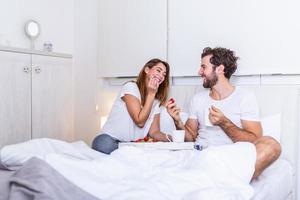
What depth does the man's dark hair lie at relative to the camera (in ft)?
7.27

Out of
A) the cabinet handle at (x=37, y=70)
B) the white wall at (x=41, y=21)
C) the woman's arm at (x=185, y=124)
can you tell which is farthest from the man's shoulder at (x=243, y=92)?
the white wall at (x=41, y=21)

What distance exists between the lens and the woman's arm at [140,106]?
230cm

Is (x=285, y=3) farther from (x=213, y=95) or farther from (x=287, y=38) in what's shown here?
(x=213, y=95)

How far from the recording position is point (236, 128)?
203 cm

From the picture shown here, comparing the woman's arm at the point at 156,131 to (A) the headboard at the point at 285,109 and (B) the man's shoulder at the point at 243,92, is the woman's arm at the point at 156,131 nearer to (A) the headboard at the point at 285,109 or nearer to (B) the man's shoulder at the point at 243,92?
(B) the man's shoulder at the point at 243,92

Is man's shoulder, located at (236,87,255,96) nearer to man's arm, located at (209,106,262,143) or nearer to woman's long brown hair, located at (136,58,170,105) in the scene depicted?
man's arm, located at (209,106,262,143)

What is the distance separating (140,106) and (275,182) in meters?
1.00

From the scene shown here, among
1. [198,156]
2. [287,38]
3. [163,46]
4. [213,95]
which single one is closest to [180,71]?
[163,46]

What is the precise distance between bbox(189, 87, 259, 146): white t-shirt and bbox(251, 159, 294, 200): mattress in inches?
12.6

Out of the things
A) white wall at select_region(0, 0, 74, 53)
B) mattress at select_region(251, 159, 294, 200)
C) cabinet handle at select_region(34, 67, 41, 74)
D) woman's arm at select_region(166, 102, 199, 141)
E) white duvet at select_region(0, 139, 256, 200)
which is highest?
white wall at select_region(0, 0, 74, 53)

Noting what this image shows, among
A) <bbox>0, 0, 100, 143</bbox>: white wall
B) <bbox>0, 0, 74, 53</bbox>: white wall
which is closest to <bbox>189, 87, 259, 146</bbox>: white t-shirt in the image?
<bbox>0, 0, 100, 143</bbox>: white wall

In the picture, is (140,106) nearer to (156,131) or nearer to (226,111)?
(156,131)

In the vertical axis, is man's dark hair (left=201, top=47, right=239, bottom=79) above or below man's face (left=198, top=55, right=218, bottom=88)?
above

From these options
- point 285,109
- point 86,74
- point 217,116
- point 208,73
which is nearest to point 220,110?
point 217,116
